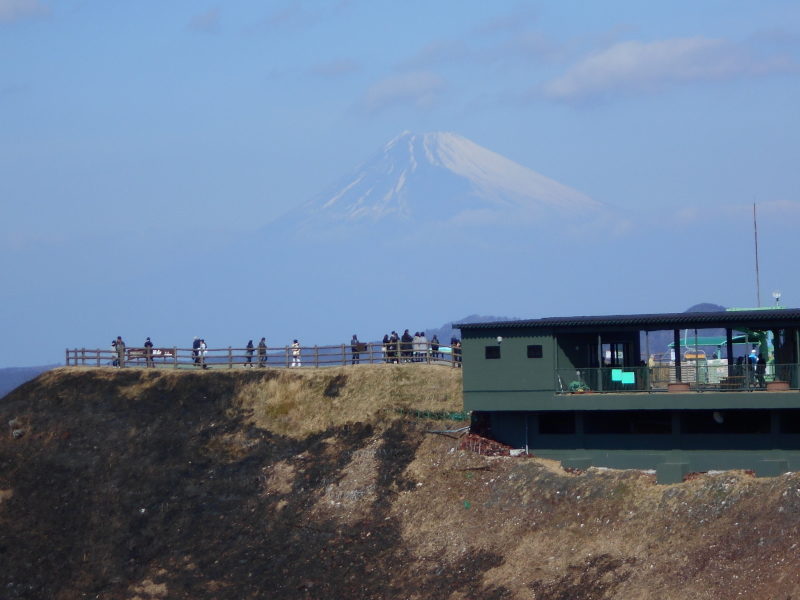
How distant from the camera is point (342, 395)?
60.2 metres

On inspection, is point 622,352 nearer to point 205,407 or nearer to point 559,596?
point 559,596

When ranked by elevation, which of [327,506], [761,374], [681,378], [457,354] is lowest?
[327,506]

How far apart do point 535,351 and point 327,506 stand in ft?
34.6

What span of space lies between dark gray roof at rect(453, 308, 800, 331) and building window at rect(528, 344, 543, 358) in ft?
2.71

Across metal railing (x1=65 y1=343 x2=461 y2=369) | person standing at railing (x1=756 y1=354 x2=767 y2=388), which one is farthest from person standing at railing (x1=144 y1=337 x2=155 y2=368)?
person standing at railing (x1=756 y1=354 x2=767 y2=388)

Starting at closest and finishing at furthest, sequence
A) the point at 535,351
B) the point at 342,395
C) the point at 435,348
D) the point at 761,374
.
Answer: the point at 761,374 < the point at 535,351 < the point at 342,395 < the point at 435,348

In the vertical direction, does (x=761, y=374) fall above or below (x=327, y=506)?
above

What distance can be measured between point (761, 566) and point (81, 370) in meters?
37.5

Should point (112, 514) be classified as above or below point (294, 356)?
below

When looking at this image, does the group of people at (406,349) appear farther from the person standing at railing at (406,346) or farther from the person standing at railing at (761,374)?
the person standing at railing at (761,374)

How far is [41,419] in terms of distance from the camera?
61969mm

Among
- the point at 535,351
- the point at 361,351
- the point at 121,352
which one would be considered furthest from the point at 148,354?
the point at 535,351

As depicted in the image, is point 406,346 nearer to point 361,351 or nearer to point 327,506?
point 361,351

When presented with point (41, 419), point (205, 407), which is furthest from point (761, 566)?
point (41, 419)
